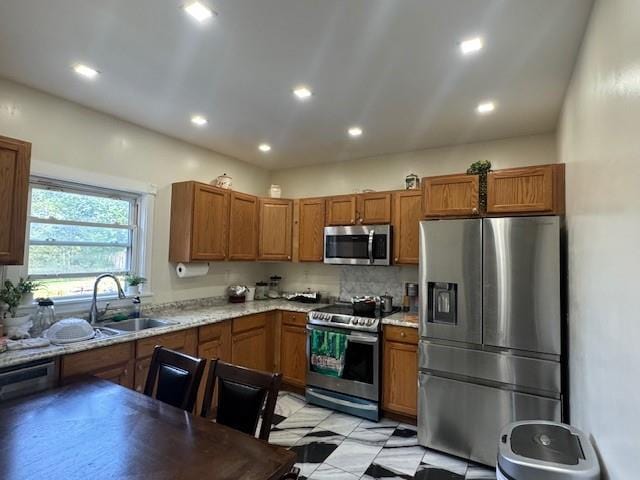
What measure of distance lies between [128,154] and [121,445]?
2.73m

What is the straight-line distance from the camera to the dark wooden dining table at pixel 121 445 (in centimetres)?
117

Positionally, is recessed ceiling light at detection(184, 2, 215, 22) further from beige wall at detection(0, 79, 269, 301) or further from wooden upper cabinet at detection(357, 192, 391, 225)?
wooden upper cabinet at detection(357, 192, 391, 225)

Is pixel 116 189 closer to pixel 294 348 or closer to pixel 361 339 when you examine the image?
pixel 294 348

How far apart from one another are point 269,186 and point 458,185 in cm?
287

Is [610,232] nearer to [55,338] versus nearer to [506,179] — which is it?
[506,179]

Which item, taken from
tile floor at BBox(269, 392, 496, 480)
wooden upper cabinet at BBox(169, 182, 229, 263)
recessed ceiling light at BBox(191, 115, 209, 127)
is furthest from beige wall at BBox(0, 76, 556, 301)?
tile floor at BBox(269, 392, 496, 480)

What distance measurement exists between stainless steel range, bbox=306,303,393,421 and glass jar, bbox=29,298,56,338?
216 cm

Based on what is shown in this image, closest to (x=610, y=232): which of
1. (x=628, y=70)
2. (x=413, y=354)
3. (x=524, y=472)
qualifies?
(x=628, y=70)

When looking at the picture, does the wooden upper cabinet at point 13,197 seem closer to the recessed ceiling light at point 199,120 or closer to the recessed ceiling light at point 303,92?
the recessed ceiling light at point 199,120

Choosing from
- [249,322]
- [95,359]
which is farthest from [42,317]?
[249,322]

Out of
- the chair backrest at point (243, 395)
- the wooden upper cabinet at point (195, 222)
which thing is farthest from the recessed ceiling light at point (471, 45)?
the wooden upper cabinet at point (195, 222)

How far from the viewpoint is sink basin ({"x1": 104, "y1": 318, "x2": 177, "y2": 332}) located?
3.02 metres

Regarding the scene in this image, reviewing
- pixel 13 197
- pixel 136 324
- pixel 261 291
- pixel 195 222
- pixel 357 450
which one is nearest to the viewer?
pixel 13 197

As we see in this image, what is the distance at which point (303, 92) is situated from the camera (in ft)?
8.70
